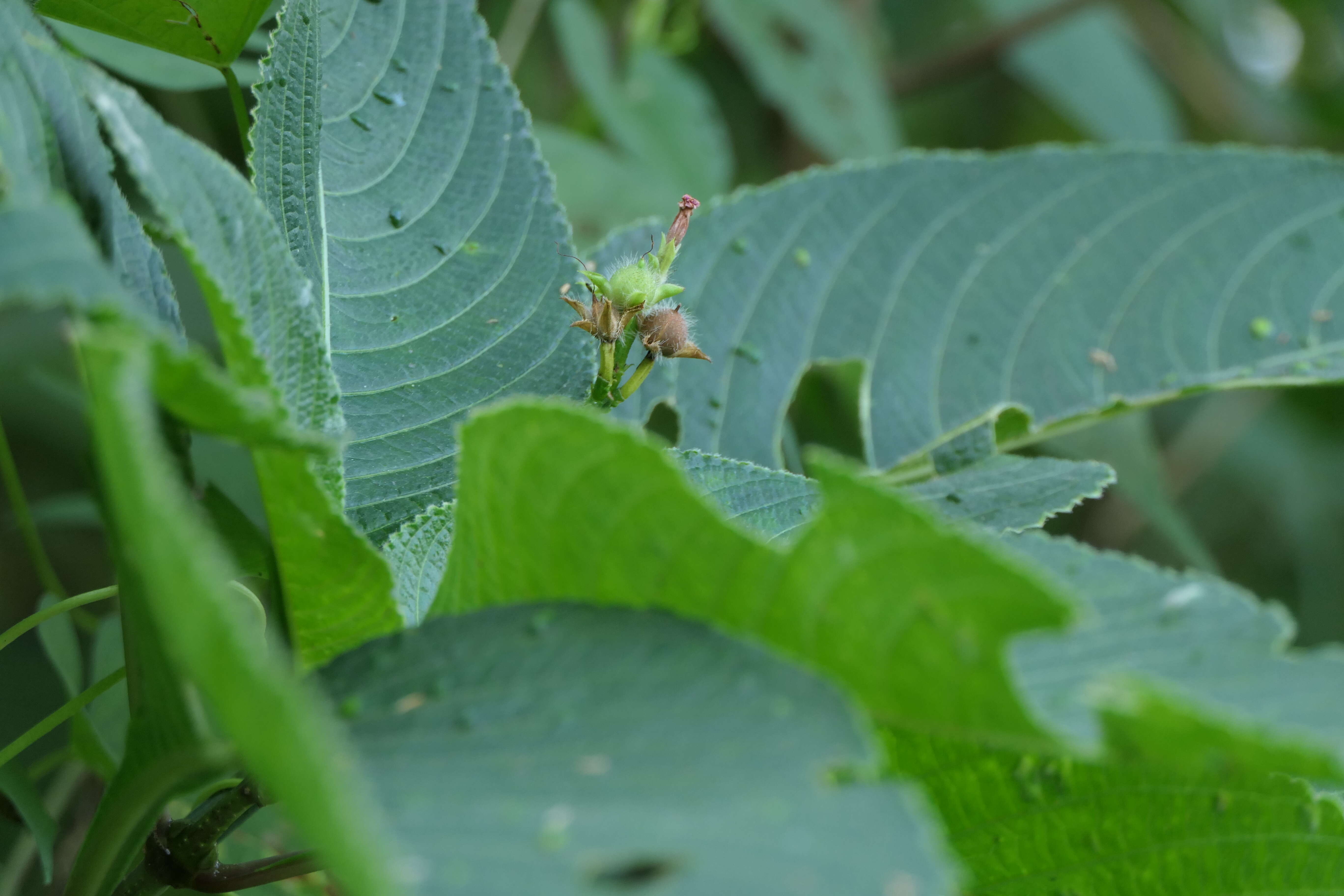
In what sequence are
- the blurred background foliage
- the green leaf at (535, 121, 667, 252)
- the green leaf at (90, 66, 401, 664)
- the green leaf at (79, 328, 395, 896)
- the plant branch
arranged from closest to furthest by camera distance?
the green leaf at (79, 328, 395, 896) → the green leaf at (90, 66, 401, 664) → the blurred background foliage → the green leaf at (535, 121, 667, 252) → the plant branch

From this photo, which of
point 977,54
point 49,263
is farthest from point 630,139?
point 49,263

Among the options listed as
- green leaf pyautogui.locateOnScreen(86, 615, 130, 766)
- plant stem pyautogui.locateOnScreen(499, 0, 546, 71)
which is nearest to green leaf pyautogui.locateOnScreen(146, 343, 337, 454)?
green leaf pyautogui.locateOnScreen(86, 615, 130, 766)

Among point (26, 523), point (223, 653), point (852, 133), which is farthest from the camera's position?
point (852, 133)

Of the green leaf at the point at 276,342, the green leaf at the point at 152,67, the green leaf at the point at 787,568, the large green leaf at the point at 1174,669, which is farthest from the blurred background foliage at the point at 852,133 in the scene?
the large green leaf at the point at 1174,669

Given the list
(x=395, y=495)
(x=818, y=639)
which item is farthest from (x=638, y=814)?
(x=395, y=495)

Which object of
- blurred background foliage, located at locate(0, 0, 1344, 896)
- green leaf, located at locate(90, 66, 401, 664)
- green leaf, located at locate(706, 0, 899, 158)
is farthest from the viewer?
green leaf, located at locate(706, 0, 899, 158)

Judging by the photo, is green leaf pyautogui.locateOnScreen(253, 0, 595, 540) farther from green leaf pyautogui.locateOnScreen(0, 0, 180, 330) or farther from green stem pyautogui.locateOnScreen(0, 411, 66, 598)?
green stem pyautogui.locateOnScreen(0, 411, 66, 598)

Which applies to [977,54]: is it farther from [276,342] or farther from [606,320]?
[276,342]
